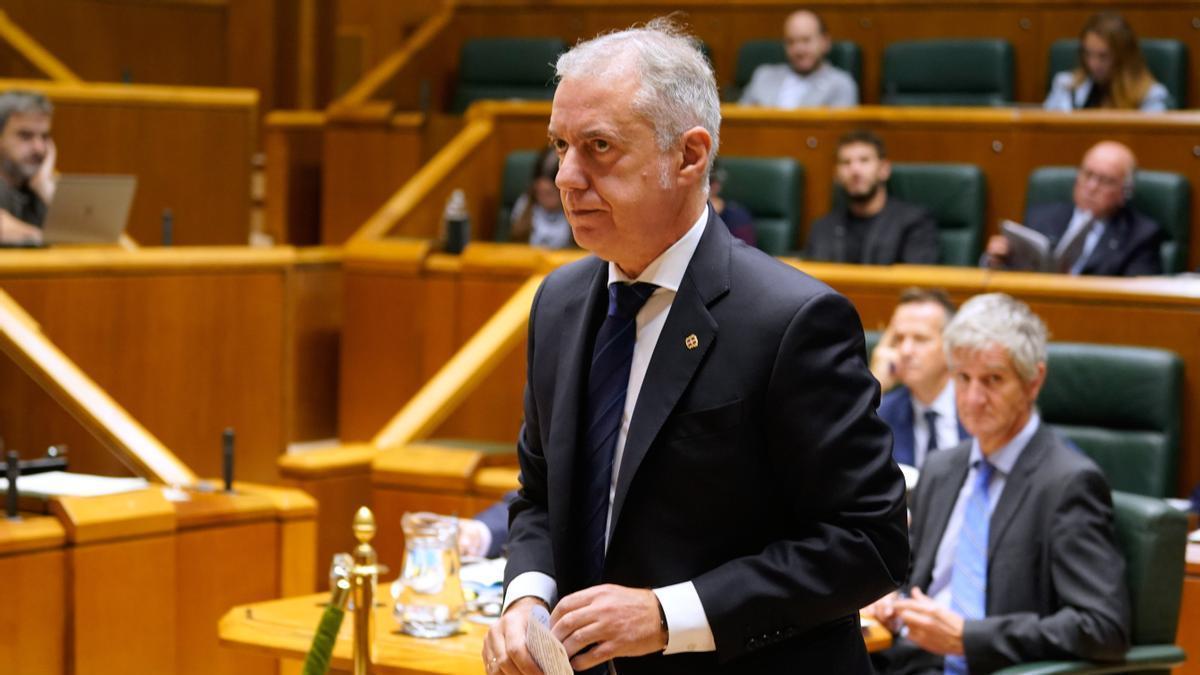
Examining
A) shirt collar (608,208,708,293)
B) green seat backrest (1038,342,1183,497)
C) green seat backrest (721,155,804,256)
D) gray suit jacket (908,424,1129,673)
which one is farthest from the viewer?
green seat backrest (721,155,804,256)

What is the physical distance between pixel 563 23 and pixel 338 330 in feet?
5.84

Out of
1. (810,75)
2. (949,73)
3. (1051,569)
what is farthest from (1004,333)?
(949,73)

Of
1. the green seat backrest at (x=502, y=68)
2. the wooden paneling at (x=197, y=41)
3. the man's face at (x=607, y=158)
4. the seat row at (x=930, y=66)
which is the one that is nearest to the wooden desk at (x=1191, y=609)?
the man's face at (x=607, y=158)

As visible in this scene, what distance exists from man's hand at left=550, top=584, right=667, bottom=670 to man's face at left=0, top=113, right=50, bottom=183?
11.1 ft

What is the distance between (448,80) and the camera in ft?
19.9

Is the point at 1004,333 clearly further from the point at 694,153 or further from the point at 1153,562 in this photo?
the point at 694,153

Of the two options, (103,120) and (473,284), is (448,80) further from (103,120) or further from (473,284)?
(473,284)

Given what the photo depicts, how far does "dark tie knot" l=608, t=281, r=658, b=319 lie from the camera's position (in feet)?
4.19

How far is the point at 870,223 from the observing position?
423 cm

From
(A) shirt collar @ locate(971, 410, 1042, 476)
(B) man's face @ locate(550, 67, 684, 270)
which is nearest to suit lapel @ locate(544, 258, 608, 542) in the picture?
(B) man's face @ locate(550, 67, 684, 270)

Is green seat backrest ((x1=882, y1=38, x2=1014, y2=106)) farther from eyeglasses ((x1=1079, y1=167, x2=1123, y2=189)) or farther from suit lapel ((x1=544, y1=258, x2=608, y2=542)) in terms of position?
suit lapel ((x1=544, y1=258, x2=608, y2=542))

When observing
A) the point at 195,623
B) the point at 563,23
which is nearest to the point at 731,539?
the point at 195,623

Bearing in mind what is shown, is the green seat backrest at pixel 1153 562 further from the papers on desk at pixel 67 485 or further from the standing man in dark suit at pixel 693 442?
the papers on desk at pixel 67 485

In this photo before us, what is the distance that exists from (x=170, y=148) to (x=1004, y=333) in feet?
11.6
